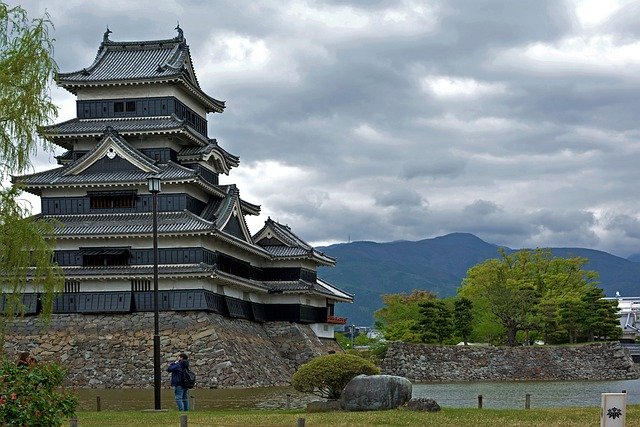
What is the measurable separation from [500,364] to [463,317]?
7.25 metres

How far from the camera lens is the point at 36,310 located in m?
51.4

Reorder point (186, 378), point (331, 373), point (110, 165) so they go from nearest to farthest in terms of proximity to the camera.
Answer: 1. point (186, 378)
2. point (331, 373)
3. point (110, 165)

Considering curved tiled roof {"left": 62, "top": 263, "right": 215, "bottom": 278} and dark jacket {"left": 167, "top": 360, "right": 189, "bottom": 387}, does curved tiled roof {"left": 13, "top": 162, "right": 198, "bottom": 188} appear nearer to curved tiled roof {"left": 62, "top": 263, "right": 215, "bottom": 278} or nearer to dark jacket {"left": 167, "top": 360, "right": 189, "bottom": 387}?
curved tiled roof {"left": 62, "top": 263, "right": 215, "bottom": 278}

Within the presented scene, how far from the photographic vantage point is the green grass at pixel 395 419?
22.4 metres

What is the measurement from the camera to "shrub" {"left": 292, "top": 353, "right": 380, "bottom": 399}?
2911cm

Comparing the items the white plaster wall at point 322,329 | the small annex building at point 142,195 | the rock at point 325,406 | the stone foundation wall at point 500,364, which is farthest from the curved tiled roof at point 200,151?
the rock at point 325,406

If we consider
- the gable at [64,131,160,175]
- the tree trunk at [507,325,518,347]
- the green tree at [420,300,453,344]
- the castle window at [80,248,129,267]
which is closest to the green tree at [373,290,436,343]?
the green tree at [420,300,453,344]

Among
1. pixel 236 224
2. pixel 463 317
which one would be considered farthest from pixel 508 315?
pixel 236 224

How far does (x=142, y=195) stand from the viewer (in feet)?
170

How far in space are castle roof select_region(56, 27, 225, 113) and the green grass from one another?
30.3m

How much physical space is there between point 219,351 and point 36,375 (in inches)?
1264

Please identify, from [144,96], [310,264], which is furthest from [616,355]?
[144,96]

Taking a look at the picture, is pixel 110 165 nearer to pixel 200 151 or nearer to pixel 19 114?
pixel 200 151

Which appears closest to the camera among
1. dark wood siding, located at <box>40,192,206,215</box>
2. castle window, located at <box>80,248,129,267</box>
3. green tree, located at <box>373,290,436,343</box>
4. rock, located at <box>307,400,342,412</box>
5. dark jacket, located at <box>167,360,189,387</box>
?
rock, located at <box>307,400,342,412</box>
